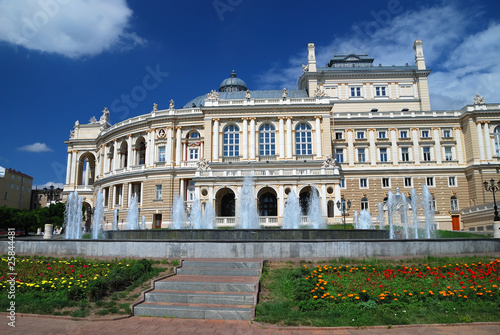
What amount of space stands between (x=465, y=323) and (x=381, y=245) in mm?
6149

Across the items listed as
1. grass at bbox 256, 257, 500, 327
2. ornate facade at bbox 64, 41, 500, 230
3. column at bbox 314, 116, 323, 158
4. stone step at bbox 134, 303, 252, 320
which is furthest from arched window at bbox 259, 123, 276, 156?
stone step at bbox 134, 303, 252, 320

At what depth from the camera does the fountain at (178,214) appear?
47.9 meters

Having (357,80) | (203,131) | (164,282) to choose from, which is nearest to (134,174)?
(203,131)

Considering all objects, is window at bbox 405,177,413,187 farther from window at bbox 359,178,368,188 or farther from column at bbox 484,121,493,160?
column at bbox 484,121,493,160

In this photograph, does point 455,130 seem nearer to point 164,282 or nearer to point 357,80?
point 357,80

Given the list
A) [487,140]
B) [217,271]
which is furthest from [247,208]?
[487,140]

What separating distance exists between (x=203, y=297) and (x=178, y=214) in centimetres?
4016

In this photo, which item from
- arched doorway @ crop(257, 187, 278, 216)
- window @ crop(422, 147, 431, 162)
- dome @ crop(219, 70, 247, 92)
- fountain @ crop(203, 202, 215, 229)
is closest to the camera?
fountain @ crop(203, 202, 215, 229)

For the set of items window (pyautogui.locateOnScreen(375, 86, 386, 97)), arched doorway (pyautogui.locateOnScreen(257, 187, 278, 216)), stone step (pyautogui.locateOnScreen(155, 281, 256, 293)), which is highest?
window (pyautogui.locateOnScreen(375, 86, 386, 97))

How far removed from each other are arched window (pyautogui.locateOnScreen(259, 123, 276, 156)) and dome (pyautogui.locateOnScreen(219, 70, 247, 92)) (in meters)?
19.4

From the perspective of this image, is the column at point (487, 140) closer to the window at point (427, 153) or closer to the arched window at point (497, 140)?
the arched window at point (497, 140)

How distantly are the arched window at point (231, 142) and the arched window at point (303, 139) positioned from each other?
27.7ft

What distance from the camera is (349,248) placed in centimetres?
1570

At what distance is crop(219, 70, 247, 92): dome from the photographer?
233 ft
